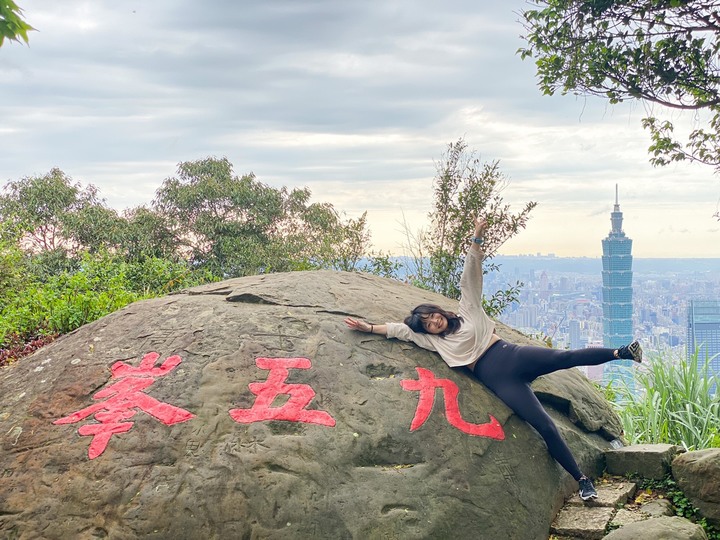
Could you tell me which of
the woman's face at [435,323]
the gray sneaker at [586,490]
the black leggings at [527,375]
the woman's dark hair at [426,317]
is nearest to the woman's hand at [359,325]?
the woman's dark hair at [426,317]

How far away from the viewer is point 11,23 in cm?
444

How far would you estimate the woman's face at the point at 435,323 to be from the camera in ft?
18.7

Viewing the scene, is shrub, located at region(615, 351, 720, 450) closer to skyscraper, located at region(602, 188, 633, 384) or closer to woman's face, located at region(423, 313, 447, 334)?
woman's face, located at region(423, 313, 447, 334)

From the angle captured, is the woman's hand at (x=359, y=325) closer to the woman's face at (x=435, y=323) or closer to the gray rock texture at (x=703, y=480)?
the woman's face at (x=435, y=323)

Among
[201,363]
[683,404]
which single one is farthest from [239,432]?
[683,404]

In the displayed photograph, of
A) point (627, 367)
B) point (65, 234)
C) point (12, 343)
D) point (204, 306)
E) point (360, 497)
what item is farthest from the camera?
point (65, 234)

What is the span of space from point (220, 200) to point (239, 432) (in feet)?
43.8

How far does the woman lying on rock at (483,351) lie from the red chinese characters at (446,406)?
0.25 metres

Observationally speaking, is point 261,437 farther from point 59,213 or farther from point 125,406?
point 59,213

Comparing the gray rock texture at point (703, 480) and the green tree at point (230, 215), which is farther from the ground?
the green tree at point (230, 215)

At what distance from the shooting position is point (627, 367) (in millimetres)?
9930

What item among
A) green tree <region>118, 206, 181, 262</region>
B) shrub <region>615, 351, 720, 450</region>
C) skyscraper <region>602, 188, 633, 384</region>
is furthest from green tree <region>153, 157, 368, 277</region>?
skyscraper <region>602, 188, 633, 384</region>

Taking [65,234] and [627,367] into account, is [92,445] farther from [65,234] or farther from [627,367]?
[65,234]

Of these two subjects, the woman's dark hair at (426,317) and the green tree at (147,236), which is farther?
the green tree at (147,236)
